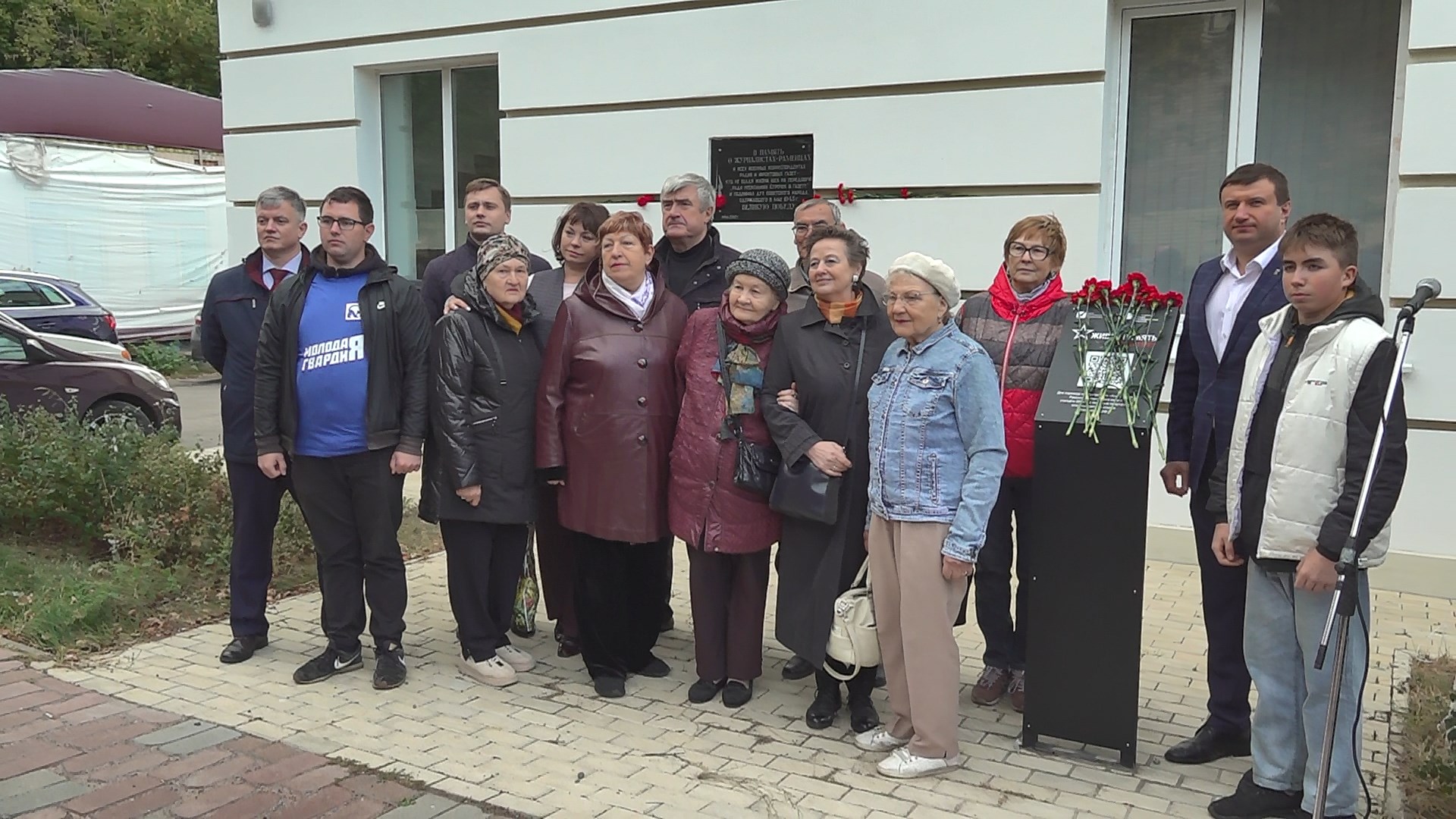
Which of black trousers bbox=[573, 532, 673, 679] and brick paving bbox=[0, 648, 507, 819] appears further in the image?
black trousers bbox=[573, 532, 673, 679]

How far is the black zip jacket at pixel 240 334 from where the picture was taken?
5457mm

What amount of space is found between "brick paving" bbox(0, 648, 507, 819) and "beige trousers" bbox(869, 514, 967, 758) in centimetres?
160

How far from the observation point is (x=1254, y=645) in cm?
401

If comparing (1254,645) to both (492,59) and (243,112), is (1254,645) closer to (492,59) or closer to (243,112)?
(492,59)

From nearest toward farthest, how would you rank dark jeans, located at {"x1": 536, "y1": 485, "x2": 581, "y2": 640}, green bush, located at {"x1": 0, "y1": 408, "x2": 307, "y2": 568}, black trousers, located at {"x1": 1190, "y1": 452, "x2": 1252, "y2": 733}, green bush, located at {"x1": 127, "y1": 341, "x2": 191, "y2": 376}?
black trousers, located at {"x1": 1190, "y1": 452, "x2": 1252, "y2": 733} < dark jeans, located at {"x1": 536, "y1": 485, "x2": 581, "y2": 640} < green bush, located at {"x1": 0, "y1": 408, "x2": 307, "y2": 568} < green bush, located at {"x1": 127, "y1": 341, "x2": 191, "y2": 376}

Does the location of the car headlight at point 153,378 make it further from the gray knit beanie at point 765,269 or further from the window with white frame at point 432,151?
the gray knit beanie at point 765,269

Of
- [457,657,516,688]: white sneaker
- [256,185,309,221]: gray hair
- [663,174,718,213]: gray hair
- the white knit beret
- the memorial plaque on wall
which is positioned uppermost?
the memorial plaque on wall

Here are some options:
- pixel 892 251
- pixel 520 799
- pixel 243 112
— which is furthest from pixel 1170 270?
pixel 243 112

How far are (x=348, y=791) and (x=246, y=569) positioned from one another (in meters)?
1.83

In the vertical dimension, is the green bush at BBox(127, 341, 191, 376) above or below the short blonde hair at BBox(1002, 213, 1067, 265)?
below

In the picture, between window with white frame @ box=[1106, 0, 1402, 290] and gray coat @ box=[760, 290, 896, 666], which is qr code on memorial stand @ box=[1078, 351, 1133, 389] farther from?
window with white frame @ box=[1106, 0, 1402, 290]

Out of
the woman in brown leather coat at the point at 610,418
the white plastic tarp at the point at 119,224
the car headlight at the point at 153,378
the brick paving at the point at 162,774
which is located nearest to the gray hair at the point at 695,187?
the woman in brown leather coat at the point at 610,418

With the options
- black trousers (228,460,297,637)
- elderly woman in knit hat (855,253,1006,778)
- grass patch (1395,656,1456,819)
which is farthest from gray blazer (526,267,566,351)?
grass patch (1395,656,1456,819)

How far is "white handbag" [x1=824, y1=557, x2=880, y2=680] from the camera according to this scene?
14.9 feet
